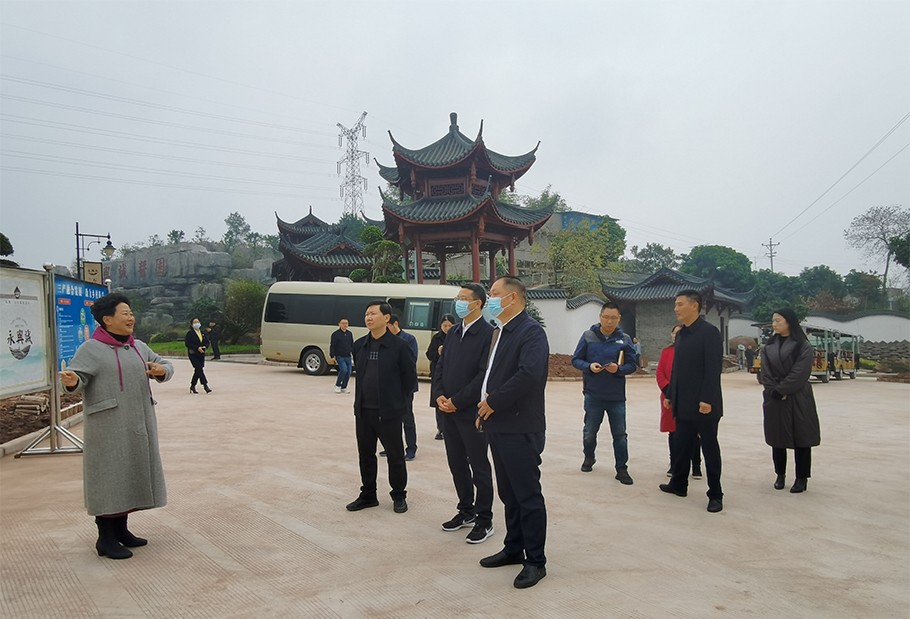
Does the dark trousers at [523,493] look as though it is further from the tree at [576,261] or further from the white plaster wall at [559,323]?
the tree at [576,261]

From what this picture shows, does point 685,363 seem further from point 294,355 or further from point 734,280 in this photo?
point 734,280

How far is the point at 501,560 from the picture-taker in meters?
3.47

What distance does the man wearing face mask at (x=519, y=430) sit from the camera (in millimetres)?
3283

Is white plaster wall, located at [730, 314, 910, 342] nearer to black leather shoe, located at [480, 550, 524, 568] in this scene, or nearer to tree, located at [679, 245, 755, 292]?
tree, located at [679, 245, 755, 292]

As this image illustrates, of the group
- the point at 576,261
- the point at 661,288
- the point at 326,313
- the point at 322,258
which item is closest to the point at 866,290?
the point at 661,288

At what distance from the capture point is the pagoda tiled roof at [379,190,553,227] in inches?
762

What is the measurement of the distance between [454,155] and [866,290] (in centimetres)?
2859

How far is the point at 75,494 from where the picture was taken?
502 cm

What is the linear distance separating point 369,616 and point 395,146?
1981cm

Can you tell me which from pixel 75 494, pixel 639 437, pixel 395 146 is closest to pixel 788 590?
pixel 639 437

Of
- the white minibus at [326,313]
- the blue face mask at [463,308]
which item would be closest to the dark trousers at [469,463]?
the blue face mask at [463,308]

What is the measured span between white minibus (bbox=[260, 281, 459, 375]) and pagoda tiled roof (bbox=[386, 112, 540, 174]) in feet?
21.8

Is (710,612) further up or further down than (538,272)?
further down

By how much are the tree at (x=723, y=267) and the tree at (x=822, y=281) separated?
11.6 feet
